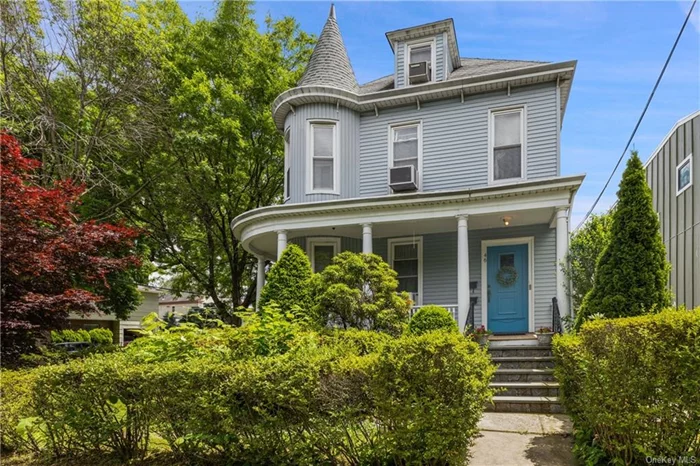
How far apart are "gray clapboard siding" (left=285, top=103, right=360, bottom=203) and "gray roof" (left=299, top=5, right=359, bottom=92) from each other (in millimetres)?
807

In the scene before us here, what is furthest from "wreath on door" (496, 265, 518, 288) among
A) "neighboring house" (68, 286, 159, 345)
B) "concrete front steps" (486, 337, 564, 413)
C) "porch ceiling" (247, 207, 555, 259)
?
"neighboring house" (68, 286, 159, 345)

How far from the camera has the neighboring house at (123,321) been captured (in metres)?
23.1

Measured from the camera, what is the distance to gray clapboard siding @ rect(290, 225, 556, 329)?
32.9 feet

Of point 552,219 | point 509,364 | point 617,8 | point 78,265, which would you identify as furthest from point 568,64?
point 78,265

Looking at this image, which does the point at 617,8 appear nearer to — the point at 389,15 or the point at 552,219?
the point at 552,219

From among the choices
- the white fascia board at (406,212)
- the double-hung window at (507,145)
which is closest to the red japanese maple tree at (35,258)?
the white fascia board at (406,212)

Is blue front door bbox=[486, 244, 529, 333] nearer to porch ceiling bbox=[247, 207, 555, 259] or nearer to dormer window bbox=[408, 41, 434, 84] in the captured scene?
porch ceiling bbox=[247, 207, 555, 259]

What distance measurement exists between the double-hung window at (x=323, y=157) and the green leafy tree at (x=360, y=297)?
12.7ft

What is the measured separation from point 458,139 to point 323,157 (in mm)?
3425

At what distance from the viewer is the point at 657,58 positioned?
913 cm

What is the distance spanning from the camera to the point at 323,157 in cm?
1173

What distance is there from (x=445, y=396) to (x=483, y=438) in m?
1.77

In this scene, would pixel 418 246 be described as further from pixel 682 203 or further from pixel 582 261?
pixel 682 203

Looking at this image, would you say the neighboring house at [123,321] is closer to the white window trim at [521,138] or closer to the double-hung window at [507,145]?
the white window trim at [521,138]
